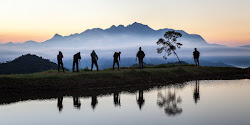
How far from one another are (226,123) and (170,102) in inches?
389

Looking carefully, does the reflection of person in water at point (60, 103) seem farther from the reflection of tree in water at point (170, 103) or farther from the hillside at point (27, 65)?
the hillside at point (27, 65)

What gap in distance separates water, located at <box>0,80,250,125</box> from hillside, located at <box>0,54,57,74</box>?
83.9 metres

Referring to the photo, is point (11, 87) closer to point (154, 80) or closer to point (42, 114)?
point (42, 114)

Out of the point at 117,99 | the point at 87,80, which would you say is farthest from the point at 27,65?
the point at 117,99

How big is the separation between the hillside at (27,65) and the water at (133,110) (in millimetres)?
83918

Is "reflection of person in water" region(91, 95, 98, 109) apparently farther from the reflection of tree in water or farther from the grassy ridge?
the grassy ridge

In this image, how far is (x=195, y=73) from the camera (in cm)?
6356

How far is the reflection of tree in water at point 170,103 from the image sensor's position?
2557 centimetres

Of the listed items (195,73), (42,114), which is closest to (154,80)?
(195,73)

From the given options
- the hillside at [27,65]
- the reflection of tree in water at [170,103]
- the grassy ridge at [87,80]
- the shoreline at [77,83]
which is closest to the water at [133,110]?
the reflection of tree in water at [170,103]

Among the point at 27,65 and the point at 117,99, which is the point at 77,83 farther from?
the point at 27,65

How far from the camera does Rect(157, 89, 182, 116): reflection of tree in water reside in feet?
83.9

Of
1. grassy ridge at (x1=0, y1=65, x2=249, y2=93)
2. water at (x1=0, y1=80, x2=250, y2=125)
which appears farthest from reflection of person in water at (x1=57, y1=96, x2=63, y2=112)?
grassy ridge at (x1=0, y1=65, x2=249, y2=93)

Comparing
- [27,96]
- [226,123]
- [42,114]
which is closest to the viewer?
[226,123]
